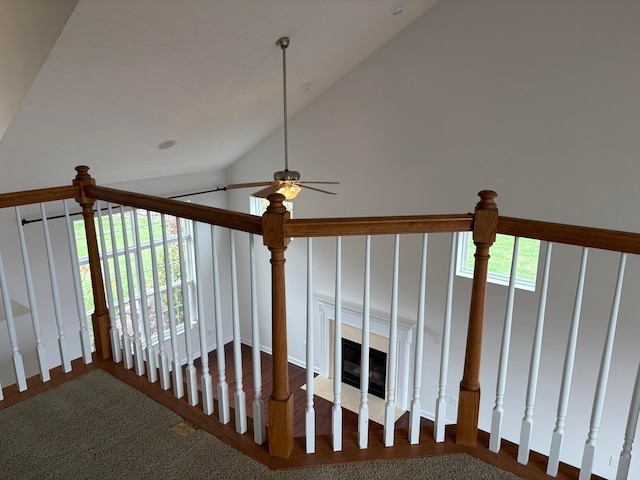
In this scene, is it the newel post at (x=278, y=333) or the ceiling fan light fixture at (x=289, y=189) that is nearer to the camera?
the newel post at (x=278, y=333)

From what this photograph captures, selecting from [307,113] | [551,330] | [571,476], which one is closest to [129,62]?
[307,113]

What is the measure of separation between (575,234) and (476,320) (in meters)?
0.49

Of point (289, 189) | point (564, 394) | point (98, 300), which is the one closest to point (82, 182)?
point (98, 300)

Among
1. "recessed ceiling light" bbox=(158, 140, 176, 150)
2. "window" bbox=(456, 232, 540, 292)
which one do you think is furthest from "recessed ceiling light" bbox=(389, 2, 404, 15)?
"recessed ceiling light" bbox=(158, 140, 176, 150)

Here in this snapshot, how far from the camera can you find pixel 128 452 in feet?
6.19

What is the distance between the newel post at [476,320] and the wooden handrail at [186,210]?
2.66 feet

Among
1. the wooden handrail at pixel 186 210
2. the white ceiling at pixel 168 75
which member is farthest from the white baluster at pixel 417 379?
the white ceiling at pixel 168 75

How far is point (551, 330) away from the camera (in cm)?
512

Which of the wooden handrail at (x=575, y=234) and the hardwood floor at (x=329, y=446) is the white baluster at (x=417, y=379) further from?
the wooden handrail at (x=575, y=234)

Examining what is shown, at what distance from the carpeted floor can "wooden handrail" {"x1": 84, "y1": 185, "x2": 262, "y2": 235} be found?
910 mm

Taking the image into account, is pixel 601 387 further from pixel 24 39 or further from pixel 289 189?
pixel 24 39

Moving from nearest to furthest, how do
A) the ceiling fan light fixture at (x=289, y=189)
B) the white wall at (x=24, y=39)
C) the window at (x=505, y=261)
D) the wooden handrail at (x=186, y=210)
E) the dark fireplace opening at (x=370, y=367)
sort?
1. the wooden handrail at (x=186, y=210)
2. the white wall at (x=24, y=39)
3. the ceiling fan light fixture at (x=289, y=189)
4. the window at (x=505, y=261)
5. the dark fireplace opening at (x=370, y=367)

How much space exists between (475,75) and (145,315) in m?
4.28

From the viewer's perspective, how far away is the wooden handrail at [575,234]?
147 cm
